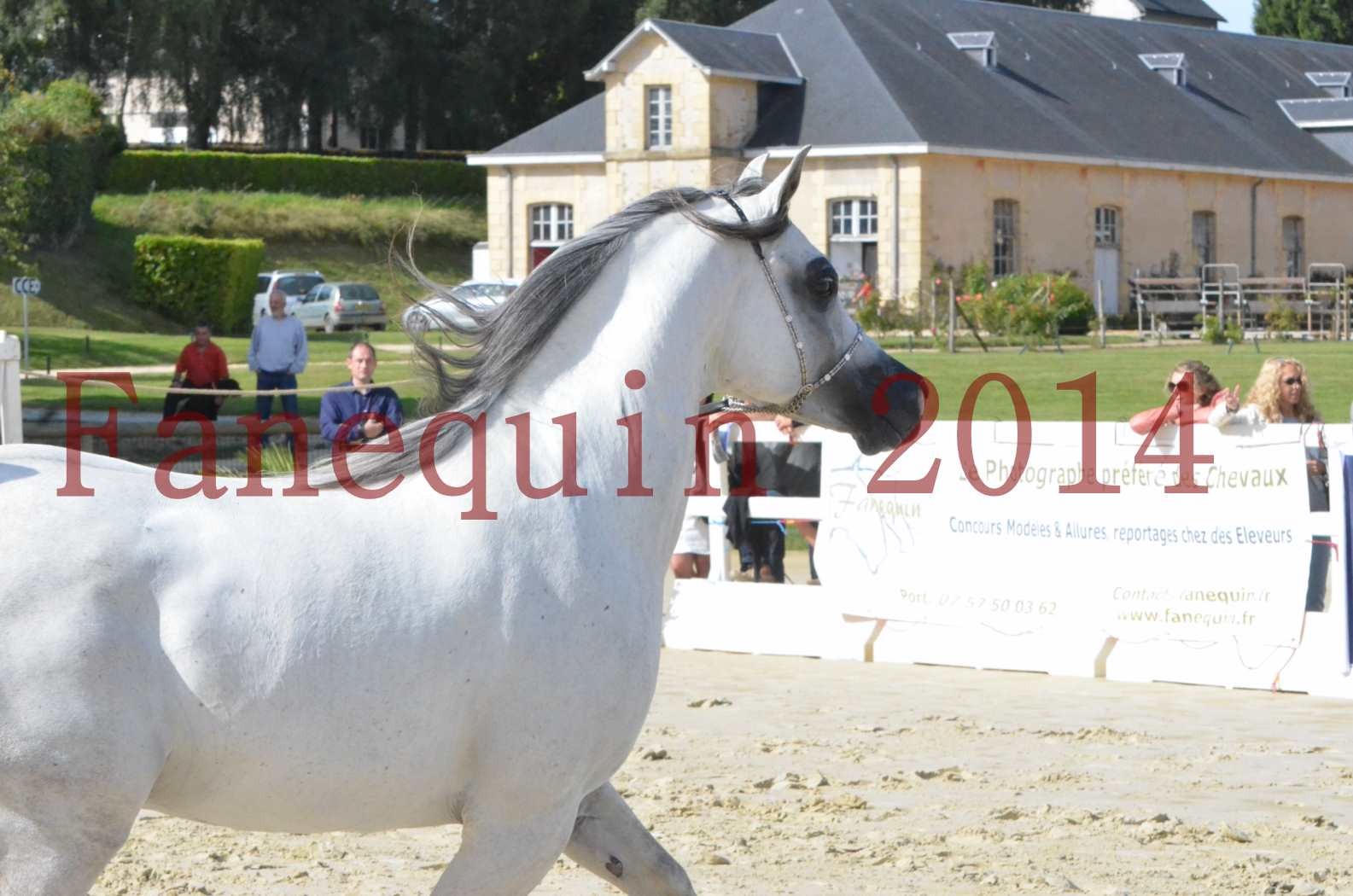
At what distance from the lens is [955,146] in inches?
1588

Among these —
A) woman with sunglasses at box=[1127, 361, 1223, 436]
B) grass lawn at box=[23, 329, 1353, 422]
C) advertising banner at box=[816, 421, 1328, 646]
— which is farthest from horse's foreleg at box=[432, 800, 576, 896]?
grass lawn at box=[23, 329, 1353, 422]

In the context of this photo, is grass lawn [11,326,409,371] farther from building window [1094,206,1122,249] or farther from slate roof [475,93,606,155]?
building window [1094,206,1122,249]

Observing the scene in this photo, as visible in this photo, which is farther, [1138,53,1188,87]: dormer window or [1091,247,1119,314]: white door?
[1138,53,1188,87]: dormer window

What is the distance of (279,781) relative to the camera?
3.44 m

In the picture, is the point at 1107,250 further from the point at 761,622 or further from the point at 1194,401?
the point at 1194,401

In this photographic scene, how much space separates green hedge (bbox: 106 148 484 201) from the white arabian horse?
152 feet

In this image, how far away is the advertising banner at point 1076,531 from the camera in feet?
30.6

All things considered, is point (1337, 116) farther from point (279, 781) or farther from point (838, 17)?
point (279, 781)

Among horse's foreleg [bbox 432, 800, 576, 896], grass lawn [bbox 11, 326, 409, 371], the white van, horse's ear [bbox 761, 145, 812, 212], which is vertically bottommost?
horse's foreleg [bbox 432, 800, 576, 896]

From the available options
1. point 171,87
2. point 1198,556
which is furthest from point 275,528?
point 171,87

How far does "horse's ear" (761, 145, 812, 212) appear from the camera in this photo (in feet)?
12.5

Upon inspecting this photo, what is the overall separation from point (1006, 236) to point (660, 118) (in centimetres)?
886

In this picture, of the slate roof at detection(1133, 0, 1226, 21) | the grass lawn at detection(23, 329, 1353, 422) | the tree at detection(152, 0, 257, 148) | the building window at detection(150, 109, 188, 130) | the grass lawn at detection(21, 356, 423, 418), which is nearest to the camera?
the grass lawn at detection(23, 329, 1353, 422)

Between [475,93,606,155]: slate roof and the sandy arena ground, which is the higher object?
[475,93,606,155]: slate roof
